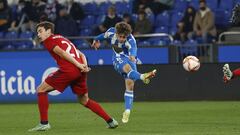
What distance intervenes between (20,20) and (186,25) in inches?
245

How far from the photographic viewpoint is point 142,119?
1527 centimetres

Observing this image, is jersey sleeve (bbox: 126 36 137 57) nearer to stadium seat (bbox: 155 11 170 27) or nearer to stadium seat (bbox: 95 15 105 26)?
stadium seat (bbox: 155 11 170 27)

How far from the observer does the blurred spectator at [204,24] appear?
74.2 ft

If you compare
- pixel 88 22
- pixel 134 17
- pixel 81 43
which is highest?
pixel 134 17

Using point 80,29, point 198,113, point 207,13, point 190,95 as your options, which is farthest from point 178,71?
point 80,29

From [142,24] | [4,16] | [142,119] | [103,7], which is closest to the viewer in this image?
[142,119]

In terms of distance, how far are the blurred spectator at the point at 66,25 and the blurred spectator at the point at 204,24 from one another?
3945mm

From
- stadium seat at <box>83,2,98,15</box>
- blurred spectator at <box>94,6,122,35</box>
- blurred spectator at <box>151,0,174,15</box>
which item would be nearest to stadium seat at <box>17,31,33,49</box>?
stadium seat at <box>83,2,98,15</box>

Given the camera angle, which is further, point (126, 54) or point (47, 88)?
point (126, 54)

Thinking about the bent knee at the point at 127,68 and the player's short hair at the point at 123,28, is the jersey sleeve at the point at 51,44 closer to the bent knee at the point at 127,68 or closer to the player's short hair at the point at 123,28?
the player's short hair at the point at 123,28

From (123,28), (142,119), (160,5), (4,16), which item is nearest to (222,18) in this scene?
(160,5)

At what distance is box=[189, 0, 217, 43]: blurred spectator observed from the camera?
22625 millimetres

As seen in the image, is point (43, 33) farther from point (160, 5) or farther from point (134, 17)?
point (160, 5)

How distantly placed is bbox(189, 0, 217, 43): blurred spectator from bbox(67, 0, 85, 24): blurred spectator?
14.3ft
